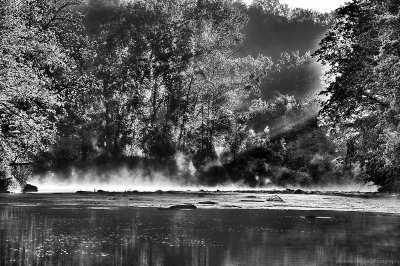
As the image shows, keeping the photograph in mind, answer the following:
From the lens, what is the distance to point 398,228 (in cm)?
2462

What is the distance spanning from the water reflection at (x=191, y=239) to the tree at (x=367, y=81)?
12.2m

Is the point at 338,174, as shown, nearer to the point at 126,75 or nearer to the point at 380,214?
the point at 126,75

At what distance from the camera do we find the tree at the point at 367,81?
40.3 m

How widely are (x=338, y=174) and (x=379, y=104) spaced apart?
134ft

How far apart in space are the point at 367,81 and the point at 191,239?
25843 mm

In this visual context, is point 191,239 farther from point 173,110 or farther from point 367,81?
point 173,110

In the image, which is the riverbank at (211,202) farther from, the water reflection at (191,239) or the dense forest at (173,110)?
the dense forest at (173,110)

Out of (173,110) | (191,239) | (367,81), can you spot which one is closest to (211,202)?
(367,81)

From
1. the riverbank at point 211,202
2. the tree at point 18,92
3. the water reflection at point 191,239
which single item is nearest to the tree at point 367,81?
the riverbank at point 211,202

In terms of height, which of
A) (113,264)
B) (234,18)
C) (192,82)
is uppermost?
(234,18)

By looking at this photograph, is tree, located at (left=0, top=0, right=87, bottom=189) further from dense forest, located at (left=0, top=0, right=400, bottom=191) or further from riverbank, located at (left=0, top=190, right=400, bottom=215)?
dense forest, located at (left=0, top=0, right=400, bottom=191)

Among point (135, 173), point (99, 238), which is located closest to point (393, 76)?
point (99, 238)

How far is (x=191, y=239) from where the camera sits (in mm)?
19875

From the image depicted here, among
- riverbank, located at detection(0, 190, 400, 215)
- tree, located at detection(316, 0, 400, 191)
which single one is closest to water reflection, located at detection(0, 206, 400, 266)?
riverbank, located at detection(0, 190, 400, 215)
